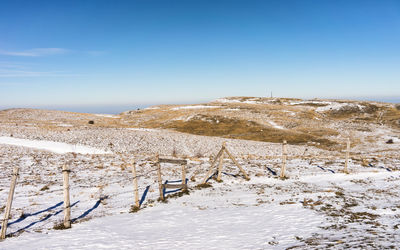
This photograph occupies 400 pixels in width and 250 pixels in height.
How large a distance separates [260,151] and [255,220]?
80.0 ft

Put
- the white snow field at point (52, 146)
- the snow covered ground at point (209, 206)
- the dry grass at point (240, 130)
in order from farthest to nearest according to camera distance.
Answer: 1. the dry grass at point (240, 130)
2. the white snow field at point (52, 146)
3. the snow covered ground at point (209, 206)

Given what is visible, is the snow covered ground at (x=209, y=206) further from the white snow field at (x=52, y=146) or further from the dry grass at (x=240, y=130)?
the dry grass at (x=240, y=130)

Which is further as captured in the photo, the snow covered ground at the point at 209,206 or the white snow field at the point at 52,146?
the white snow field at the point at 52,146

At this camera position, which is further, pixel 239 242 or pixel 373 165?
pixel 373 165

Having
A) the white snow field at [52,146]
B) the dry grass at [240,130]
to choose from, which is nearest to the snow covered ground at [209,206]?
the white snow field at [52,146]

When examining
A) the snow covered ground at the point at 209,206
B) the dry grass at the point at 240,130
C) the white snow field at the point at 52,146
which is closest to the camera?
the snow covered ground at the point at 209,206

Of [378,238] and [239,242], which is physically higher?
[378,238]

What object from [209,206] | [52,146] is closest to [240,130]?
[52,146]

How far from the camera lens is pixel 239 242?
8766mm

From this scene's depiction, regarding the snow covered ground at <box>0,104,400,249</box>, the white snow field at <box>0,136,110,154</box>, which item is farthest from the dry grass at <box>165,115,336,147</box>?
the white snow field at <box>0,136,110,154</box>

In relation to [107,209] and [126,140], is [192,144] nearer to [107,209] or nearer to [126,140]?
[126,140]

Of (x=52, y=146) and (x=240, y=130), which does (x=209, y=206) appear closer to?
(x=52, y=146)

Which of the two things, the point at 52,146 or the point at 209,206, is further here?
the point at 52,146

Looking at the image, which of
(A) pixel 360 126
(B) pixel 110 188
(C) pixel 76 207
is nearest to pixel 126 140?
(B) pixel 110 188
